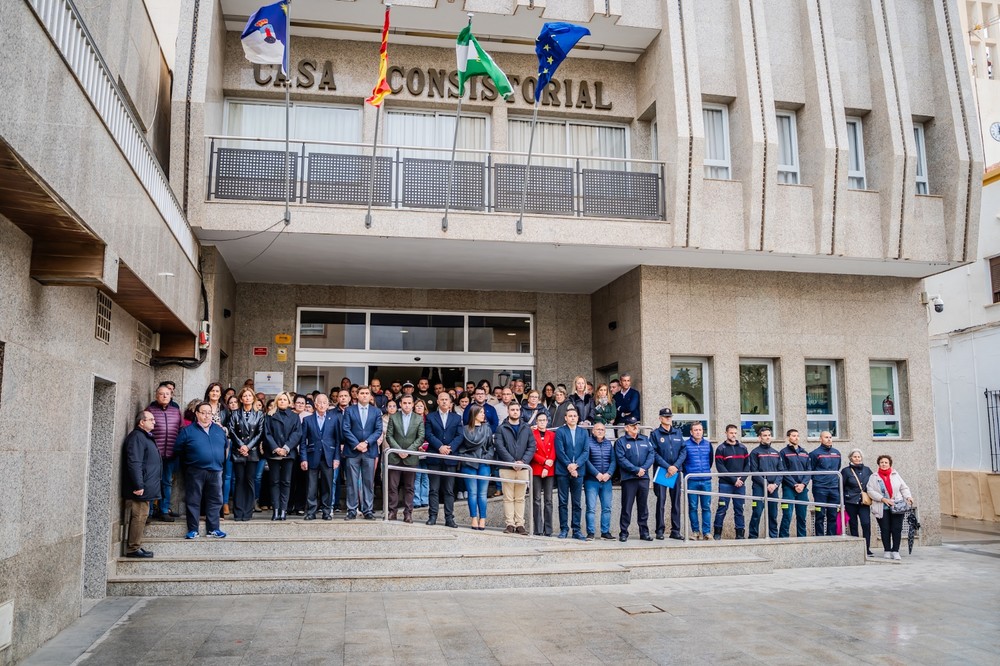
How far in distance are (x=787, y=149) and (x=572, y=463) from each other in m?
7.97

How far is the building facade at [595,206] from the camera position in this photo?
12250 millimetres

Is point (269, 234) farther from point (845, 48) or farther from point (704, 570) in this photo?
point (845, 48)

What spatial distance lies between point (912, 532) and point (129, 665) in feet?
38.2

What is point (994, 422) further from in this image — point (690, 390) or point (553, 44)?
point (553, 44)

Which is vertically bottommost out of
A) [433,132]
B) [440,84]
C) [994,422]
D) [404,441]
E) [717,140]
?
[404,441]

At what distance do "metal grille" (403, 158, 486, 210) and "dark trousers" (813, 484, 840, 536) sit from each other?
699cm

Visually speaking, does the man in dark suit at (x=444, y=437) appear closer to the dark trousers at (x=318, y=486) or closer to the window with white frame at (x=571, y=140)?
the dark trousers at (x=318, y=486)

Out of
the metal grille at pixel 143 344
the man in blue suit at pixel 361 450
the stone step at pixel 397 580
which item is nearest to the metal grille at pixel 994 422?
the stone step at pixel 397 580

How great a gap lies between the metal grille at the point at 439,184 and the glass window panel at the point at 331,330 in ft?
12.7

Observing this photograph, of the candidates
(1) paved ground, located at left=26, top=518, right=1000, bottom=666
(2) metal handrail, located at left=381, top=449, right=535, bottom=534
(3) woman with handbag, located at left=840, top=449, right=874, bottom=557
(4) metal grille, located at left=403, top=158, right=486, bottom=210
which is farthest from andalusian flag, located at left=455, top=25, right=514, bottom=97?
(3) woman with handbag, located at left=840, top=449, right=874, bottom=557

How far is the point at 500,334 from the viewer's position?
1614cm

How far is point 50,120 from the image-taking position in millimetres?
4969

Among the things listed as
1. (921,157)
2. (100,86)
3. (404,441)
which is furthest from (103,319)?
(921,157)

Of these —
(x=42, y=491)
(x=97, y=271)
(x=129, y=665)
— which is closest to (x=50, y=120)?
(x=97, y=271)
